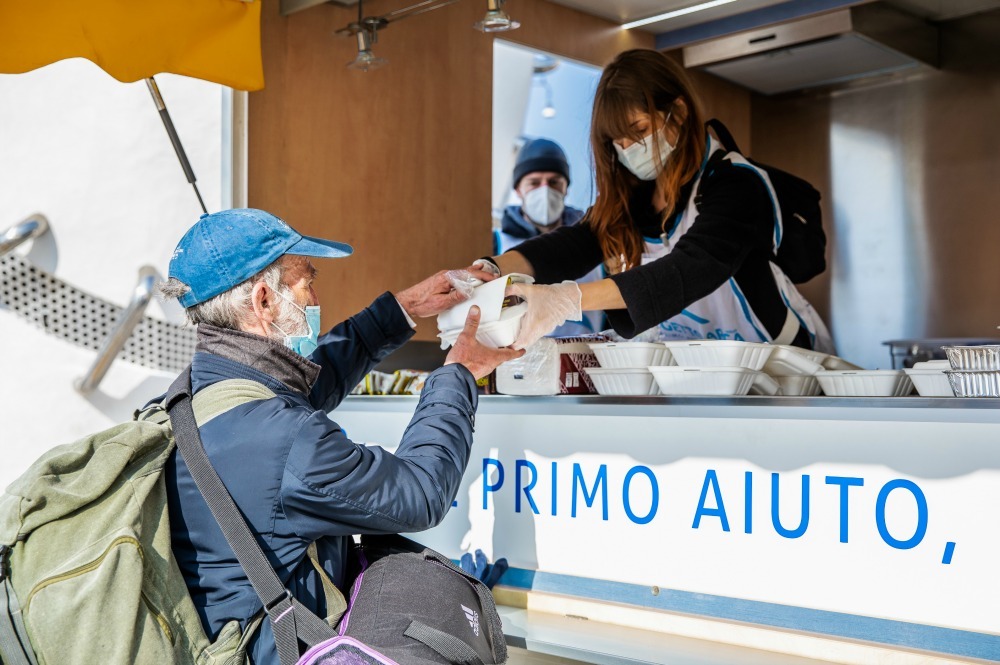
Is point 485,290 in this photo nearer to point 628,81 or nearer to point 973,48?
point 628,81

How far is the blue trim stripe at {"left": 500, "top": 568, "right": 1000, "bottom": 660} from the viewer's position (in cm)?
183

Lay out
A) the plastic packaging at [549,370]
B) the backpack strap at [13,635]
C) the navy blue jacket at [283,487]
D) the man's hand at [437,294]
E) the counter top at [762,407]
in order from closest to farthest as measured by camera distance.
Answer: the backpack strap at [13,635], the navy blue jacket at [283,487], the counter top at [762,407], the man's hand at [437,294], the plastic packaging at [549,370]

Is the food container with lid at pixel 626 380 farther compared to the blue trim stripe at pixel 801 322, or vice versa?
the blue trim stripe at pixel 801 322

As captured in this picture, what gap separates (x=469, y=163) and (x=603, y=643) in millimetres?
2336

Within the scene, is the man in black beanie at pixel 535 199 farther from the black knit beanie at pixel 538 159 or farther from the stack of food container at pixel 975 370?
the stack of food container at pixel 975 370

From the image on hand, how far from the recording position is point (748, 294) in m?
2.98

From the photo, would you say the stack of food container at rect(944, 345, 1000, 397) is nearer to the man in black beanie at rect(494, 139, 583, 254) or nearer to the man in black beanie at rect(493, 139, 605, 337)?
the man in black beanie at rect(493, 139, 605, 337)

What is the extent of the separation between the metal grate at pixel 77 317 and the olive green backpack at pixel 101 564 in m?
1.70

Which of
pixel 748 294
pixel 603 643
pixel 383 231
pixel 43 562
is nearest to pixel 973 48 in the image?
pixel 748 294

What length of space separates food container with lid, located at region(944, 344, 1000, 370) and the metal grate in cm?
239

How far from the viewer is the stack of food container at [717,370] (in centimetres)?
218

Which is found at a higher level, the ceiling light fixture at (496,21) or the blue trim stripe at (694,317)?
the ceiling light fixture at (496,21)

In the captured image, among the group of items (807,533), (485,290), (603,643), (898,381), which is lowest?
(603,643)

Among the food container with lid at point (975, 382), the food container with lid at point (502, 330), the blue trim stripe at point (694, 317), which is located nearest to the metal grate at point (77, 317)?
the food container with lid at point (502, 330)
